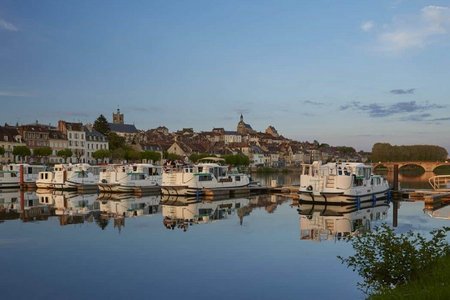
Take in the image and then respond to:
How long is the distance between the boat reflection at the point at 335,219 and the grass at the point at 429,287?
13.3 m

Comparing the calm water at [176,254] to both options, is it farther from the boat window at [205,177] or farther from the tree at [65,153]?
the tree at [65,153]

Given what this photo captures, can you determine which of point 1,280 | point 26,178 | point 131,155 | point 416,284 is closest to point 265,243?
point 1,280

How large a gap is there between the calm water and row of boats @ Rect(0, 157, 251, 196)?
1155cm

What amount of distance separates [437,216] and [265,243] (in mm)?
15727

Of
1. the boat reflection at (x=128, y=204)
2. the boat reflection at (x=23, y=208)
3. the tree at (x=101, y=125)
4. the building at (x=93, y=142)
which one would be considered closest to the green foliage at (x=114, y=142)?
the building at (x=93, y=142)

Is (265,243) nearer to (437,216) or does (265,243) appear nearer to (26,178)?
(437,216)

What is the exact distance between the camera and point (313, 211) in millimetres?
37031

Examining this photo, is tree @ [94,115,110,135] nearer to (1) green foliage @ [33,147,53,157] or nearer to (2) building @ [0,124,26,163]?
(2) building @ [0,124,26,163]

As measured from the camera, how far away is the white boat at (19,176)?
60719 mm

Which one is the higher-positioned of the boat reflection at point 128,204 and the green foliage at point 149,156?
the green foliage at point 149,156

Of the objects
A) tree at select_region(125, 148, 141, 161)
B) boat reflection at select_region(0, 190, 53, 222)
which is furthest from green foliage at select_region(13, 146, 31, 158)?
boat reflection at select_region(0, 190, 53, 222)

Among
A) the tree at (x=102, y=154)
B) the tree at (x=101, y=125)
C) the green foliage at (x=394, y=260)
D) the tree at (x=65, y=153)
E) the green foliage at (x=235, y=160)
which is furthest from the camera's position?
the tree at (x=101, y=125)

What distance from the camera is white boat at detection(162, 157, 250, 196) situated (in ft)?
160

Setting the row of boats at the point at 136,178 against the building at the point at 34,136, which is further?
the building at the point at 34,136
